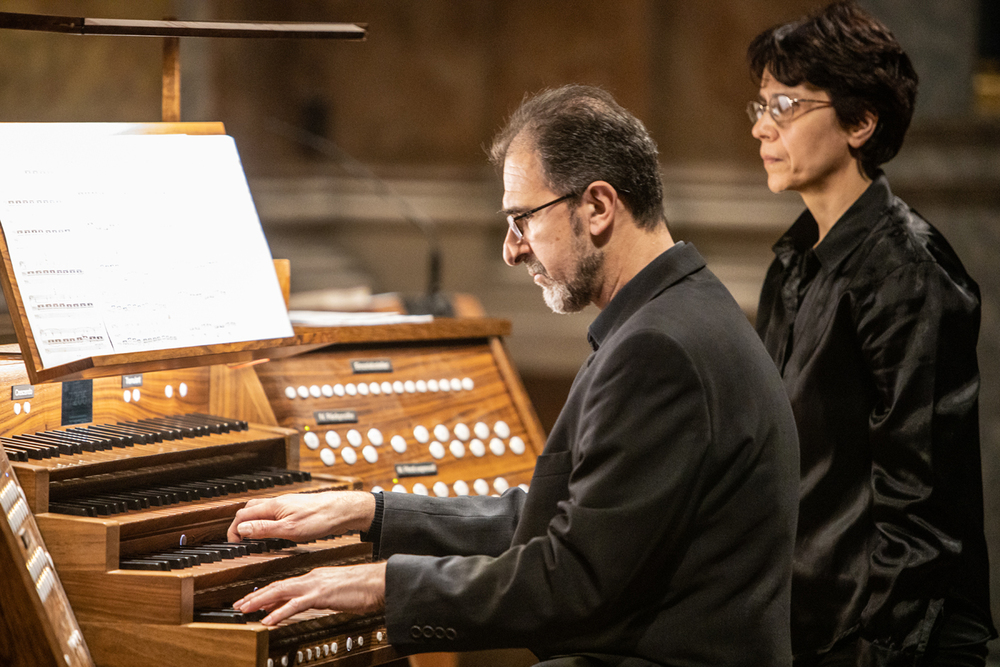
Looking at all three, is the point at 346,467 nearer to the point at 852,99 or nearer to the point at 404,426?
the point at 404,426

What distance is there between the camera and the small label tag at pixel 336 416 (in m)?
2.56

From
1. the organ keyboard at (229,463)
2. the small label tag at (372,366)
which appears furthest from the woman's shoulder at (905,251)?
the small label tag at (372,366)

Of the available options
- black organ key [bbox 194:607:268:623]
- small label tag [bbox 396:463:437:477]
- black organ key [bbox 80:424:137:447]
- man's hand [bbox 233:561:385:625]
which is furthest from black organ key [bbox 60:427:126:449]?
small label tag [bbox 396:463:437:477]

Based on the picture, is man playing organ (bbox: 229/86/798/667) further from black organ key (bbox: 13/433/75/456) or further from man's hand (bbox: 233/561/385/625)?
black organ key (bbox: 13/433/75/456)

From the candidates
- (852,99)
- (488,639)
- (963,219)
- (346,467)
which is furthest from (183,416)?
(963,219)

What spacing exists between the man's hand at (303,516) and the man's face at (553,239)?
1.61ft

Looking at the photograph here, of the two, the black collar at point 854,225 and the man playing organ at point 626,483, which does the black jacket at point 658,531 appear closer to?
the man playing organ at point 626,483

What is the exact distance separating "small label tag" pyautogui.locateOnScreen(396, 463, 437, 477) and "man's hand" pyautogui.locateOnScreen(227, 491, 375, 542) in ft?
2.28

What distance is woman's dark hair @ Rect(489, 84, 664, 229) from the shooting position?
5.75 feet

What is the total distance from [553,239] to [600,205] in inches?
3.7

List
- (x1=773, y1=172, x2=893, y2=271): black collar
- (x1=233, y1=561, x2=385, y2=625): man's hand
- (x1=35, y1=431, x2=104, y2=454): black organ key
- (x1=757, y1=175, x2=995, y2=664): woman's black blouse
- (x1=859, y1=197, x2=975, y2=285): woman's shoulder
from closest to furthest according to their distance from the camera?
1. (x1=233, y1=561, x2=385, y2=625): man's hand
2. (x1=35, y1=431, x2=104, y2=454): black organ key
3. (x1=757, y1=175, x2=995, y2=664): woman's black blouse
4. (x1=859, y1=197, x2=975, y2=285): woman's shoulder
5. (x1=773, y1=172, x2=893, y2=271): black collar

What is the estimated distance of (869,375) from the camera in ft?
7.22

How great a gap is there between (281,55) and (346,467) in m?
3.58

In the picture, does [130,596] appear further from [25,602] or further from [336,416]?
[336,416]
